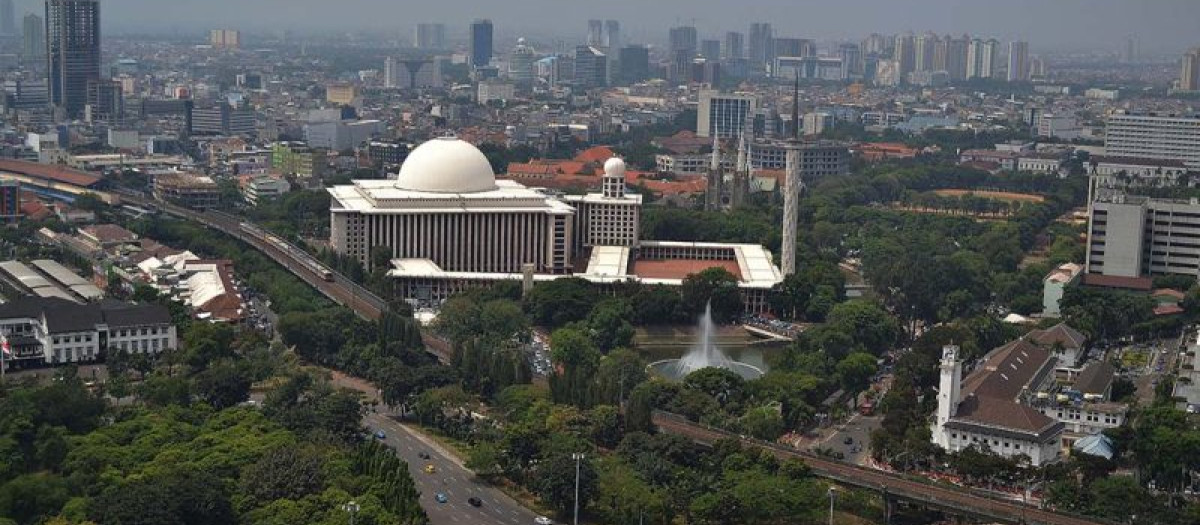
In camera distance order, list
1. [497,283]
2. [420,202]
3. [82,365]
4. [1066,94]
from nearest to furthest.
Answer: [82,365]
[497,283]
[420,202]
[1066,94]

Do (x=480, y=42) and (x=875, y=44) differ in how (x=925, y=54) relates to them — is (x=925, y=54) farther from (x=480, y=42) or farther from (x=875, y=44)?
(x=480, y=42)

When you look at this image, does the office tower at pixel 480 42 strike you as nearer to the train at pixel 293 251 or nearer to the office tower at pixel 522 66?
the office tower at pixel 522 66

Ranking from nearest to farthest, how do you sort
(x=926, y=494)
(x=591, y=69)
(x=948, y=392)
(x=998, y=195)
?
(x=926, y=494)
(x=948, y=392)
(x=998, y=195)
(x=591, y=69)

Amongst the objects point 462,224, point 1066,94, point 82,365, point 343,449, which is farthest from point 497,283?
point 1066,94

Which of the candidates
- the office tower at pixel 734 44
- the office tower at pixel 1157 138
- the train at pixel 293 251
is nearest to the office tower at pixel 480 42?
the office tower at pixel 734 44

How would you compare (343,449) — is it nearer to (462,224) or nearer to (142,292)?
(142,292)

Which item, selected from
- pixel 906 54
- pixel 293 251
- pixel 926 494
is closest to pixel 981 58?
pixel 906 54

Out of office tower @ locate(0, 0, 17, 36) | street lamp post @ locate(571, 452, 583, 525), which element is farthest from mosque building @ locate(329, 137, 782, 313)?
office tower @ locate(0, 0, 17, 36)

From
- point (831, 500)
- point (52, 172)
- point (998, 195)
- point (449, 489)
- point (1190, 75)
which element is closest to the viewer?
point (831, 500)
